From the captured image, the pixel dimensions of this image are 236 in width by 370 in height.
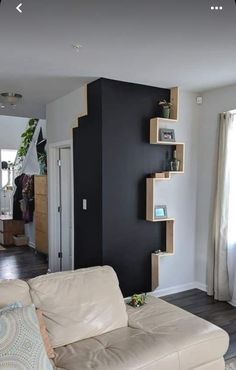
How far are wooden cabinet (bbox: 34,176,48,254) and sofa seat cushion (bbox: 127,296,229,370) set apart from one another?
3.71 meters

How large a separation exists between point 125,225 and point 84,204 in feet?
1.83

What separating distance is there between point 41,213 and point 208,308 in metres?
3.52

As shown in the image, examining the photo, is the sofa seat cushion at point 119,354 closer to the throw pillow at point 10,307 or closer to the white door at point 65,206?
the throw pillow at point 10,307

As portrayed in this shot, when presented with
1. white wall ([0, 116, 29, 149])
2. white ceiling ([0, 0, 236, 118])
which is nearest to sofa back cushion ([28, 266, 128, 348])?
white ceiling ([0, 0, 236, 118])

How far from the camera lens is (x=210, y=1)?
6.24ft

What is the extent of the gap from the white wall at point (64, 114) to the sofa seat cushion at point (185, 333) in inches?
98.1

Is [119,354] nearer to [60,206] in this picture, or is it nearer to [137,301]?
[137,301]

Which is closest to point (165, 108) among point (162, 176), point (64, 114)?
point (162, 176)

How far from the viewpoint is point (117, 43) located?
2.54 meters

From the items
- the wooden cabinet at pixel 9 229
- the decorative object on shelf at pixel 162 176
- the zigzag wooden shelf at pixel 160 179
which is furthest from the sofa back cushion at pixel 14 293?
the wooden cabinet at pixel 9 229

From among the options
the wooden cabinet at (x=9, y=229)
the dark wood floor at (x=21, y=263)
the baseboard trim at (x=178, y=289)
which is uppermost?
the wooden cabinet at (x=9, y=229)

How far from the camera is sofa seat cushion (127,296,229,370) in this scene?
6.87 ft

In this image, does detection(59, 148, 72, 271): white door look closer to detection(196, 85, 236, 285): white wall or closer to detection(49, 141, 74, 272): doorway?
detection(49, 141, 74, 272): doorway

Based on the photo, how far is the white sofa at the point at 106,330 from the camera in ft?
6.36
